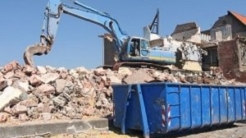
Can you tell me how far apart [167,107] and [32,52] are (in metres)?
6.75

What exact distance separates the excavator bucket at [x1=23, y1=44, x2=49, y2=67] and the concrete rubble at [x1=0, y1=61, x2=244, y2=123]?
0.62 metres

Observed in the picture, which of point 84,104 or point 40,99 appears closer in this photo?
point 40,99

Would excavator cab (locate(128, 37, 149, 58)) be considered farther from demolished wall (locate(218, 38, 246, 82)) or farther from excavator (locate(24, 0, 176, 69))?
demolished wall (locate(218, 38, 246, 82))

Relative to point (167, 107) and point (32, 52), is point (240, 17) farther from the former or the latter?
point (167, 107)

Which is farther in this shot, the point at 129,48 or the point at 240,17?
the point at 240,17

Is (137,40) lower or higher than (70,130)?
higher

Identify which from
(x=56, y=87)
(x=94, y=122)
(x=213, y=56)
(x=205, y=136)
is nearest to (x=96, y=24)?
(x=56, y=87)

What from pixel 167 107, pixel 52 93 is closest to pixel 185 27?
pixel 52 93

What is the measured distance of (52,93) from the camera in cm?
1145

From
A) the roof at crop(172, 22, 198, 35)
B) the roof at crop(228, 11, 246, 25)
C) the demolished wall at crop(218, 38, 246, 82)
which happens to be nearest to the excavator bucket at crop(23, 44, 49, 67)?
the demolished wall at crop(218, 38, 246, 82)

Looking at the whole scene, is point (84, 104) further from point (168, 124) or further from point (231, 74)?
point (231, 74)

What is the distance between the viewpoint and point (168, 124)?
895 centimetres

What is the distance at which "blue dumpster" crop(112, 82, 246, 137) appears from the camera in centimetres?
902

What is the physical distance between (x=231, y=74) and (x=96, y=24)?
46.3ft
